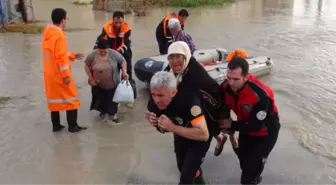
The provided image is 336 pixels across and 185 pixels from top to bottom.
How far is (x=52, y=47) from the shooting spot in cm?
477

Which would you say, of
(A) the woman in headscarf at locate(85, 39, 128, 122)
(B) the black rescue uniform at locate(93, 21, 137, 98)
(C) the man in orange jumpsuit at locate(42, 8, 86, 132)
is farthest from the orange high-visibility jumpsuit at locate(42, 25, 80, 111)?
(B) the black rescue uniform at locate(93, 21, 137, 98)

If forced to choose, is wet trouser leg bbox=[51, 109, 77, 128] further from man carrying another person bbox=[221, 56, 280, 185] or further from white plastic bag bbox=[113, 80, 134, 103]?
man carrying another person bbox=[221, 56, 280, 185]

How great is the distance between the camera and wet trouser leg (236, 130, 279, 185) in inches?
136

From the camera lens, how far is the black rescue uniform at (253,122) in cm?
322

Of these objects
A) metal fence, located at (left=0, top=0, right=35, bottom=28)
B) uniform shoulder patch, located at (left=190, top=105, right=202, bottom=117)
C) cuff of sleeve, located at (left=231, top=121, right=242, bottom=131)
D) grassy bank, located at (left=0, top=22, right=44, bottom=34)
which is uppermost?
metal fence, located at (left=0, top=0, right=35, bottom=28)

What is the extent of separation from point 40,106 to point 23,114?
0.39m

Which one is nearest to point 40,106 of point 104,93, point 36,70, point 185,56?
point 104,93

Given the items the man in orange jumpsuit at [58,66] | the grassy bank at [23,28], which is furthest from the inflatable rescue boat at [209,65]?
the grassy bank at [23,28]

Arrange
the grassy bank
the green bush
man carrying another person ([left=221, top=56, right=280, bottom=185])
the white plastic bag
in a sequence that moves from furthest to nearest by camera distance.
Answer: the green bush < the grassy bank < the white plastic bag < man carrying another person ([left=221, top=56, right=280, bottom=185])

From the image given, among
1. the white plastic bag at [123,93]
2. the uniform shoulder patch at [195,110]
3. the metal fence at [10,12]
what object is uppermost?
the metal fence at [10,12]

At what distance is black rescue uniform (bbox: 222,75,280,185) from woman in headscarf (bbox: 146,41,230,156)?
0.11 metres

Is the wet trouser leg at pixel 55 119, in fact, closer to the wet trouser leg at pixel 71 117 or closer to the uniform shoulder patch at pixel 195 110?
the wet trouser leg at pixel 71 117

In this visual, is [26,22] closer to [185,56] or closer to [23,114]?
[23,114]

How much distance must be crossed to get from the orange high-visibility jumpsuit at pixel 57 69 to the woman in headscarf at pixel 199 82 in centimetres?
199
